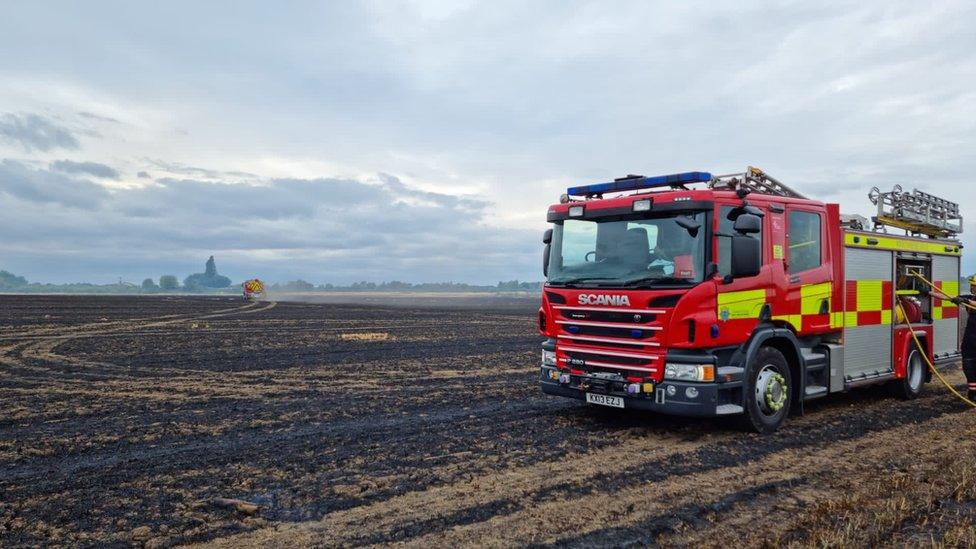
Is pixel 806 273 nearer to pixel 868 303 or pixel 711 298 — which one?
pixel 868 303

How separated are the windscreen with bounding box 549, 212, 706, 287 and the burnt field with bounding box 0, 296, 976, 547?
194 centimetres

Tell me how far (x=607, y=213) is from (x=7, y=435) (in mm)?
7998

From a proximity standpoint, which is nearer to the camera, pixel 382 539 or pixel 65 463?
pixel 382 539

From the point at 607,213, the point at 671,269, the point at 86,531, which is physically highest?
Result: the point at 607,213

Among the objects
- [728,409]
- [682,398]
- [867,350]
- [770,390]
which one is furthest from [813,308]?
[682,398]

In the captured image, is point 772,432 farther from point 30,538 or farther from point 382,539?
point 30,538

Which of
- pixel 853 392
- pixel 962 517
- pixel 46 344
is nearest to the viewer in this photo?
pixel 962 517

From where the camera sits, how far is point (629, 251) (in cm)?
785

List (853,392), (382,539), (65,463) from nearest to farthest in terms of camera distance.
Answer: (382,539)
(65,463)
(853,392)

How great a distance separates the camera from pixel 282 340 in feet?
68.5

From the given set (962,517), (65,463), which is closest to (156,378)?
(65,463)

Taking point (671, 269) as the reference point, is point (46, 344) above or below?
below

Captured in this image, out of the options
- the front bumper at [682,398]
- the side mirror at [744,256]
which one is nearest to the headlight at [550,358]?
the front bumper at [682,398]

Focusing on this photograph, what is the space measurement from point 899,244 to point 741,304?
178 inches
